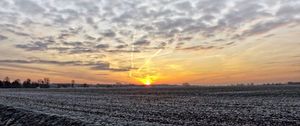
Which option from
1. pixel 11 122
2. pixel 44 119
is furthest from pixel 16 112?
pixel 44 119

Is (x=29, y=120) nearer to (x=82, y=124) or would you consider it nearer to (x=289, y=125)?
(x=82, y=124)

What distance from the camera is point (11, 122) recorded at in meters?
41.0

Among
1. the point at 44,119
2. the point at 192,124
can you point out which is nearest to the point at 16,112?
the point at 44,119

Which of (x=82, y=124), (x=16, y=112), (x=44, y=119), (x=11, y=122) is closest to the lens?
(x=82, y=124)

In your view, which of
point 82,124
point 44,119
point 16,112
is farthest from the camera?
point 16,112

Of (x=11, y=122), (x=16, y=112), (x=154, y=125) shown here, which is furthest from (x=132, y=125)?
(x=16, y=112)

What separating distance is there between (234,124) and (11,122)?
930 inches

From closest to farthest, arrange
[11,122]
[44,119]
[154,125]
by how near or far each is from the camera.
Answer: [154,125] → [44,119] → [11,122]

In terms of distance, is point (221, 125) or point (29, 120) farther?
point (29, 120)

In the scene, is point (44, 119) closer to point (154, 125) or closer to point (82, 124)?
point (82, 124)

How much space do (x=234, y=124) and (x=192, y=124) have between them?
4.16 meters

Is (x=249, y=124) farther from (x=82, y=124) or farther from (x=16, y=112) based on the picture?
(x=16, y=112)

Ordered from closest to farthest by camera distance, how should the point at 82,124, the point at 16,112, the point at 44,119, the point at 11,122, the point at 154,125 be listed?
the point at 82,124
the point at 154,125
the point at 44,119
the point at 11,122
the point at 16,112

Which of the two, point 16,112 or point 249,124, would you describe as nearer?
point 249,124
